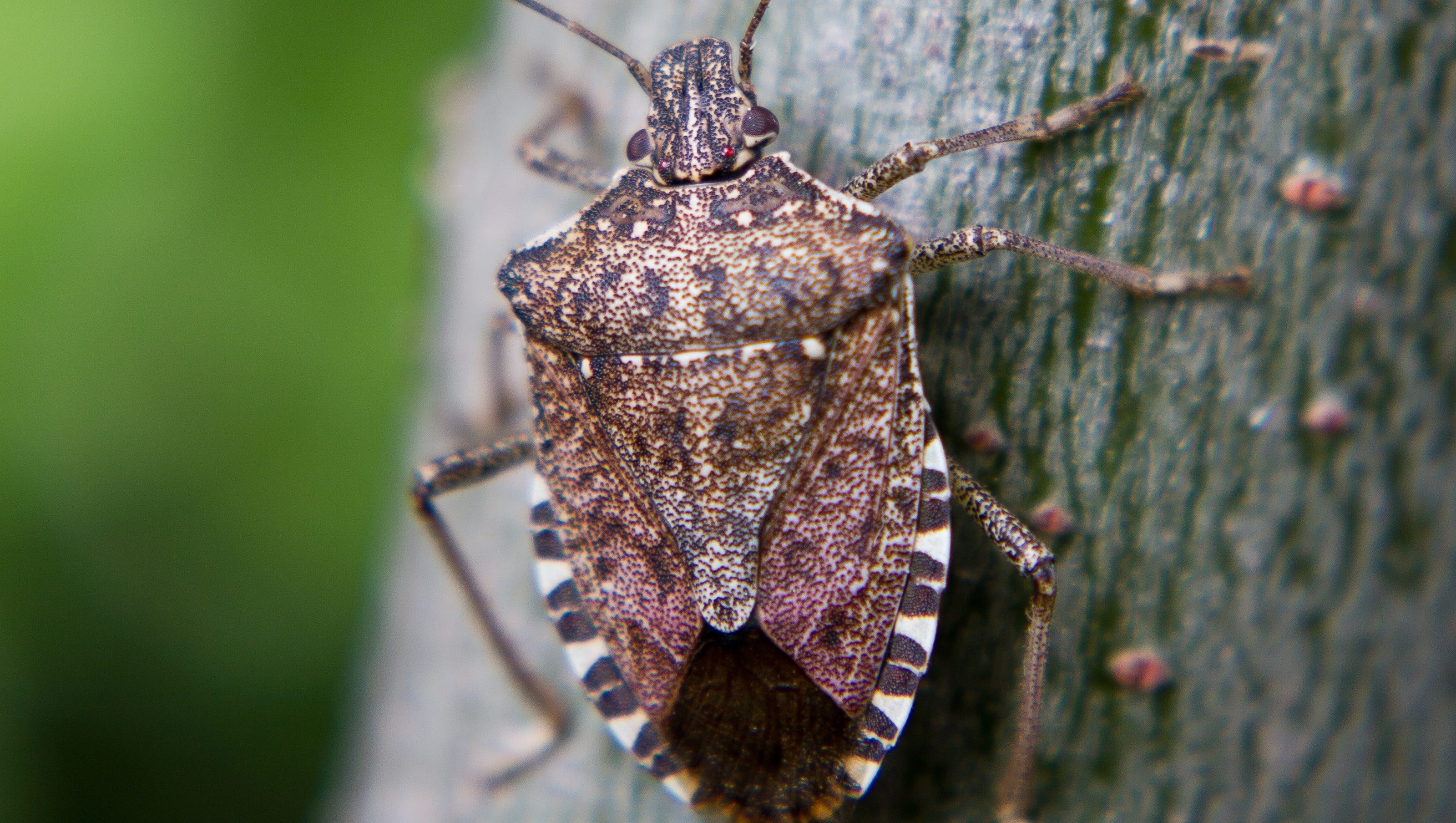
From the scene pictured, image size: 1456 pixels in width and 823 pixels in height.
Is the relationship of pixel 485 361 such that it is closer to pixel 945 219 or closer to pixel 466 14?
pixel 945 219

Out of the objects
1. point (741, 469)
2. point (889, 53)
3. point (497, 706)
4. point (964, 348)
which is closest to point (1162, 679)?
point (964, 348)

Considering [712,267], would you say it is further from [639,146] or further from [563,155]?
[563,155]

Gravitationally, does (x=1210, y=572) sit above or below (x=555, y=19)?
below

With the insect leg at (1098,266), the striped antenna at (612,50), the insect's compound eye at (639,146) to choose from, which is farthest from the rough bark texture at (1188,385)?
the insect's compound eye at (639,146)

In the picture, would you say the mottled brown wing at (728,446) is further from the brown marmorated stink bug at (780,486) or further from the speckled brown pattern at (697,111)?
the speckled brown pattern at (697,111)

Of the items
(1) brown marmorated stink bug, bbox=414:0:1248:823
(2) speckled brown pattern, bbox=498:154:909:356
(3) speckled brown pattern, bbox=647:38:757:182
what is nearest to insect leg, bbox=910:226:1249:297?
(1) brown marmorated stink bug, bbox=414:0:1248:823

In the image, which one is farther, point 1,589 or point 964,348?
point 1,589
